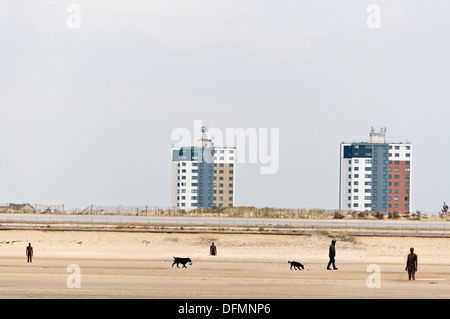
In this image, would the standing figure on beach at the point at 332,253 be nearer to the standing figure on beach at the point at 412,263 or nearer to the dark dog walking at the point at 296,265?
the dark dog walking at the point at 296,265

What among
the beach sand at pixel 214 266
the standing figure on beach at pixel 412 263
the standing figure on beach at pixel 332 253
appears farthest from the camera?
the standing figure on beach at pixel 332 253

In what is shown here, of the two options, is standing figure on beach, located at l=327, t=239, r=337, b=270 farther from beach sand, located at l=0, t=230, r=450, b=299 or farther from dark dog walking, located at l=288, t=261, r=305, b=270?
dark dog walking, located at l=288, t=261, r=305, b=270

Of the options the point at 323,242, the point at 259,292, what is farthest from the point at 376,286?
the point at 323,242

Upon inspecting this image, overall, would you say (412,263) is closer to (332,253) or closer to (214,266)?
(332,253)

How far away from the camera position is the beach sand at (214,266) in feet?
116

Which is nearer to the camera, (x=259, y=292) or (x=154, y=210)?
(x=259, y=292)

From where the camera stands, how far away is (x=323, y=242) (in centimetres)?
6169

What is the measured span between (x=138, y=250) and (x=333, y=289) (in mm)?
24510

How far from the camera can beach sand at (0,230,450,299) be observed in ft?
116

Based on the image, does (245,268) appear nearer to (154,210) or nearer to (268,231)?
(268,231)

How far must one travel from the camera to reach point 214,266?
4722 cm

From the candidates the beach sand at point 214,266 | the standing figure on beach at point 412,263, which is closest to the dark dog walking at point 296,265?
the beach sand at point 214,266

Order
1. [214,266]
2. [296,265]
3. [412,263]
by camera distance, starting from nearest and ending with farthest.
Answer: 1. [412,263]
2. [296,265]
3. [214,266]

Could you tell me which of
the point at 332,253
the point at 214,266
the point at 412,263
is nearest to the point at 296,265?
the point at 332,253
